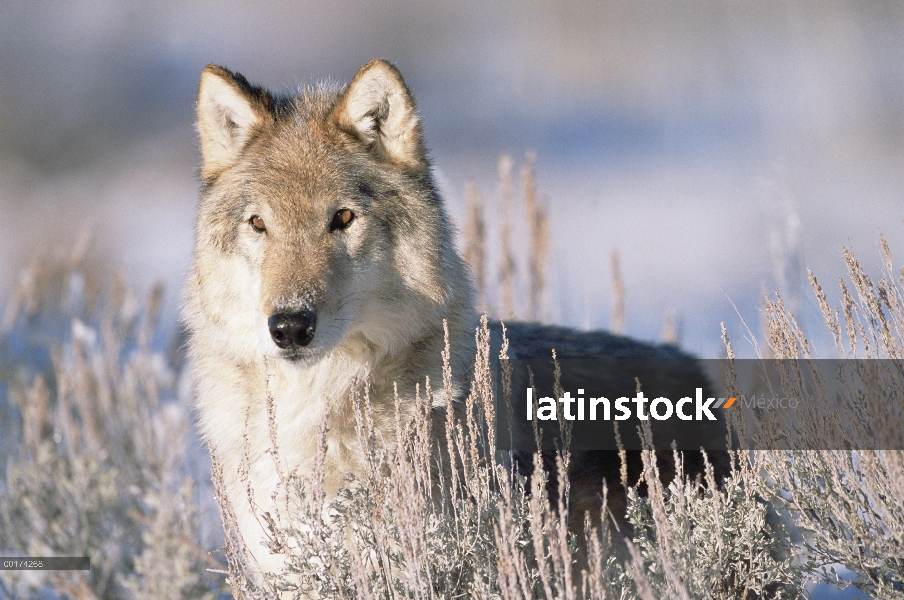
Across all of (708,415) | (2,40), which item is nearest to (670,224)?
(708,415)

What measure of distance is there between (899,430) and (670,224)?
9.48 metres

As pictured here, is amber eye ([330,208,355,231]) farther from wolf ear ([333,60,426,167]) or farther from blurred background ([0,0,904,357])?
blurred background ([0,0,904,357])

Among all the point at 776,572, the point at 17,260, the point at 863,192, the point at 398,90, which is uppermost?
the point at 863,192

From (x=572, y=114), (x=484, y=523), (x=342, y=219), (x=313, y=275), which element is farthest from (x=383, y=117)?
(x=572, y=114)

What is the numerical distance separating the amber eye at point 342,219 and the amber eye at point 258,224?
0.26 m

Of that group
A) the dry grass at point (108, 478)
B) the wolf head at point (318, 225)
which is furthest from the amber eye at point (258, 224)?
the dry grass at point (108, 478)

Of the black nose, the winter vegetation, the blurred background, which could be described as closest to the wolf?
the black nose

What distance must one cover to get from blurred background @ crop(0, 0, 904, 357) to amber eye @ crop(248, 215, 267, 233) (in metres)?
5.48

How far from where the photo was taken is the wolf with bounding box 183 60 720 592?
2.80 m

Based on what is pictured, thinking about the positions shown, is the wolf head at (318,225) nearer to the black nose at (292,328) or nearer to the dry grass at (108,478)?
the black nose at (292,328)

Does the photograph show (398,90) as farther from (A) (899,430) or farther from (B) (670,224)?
(B) (670,224)

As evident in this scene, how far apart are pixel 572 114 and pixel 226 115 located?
11.3m

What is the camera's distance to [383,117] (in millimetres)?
3240

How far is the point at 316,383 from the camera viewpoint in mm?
2920
